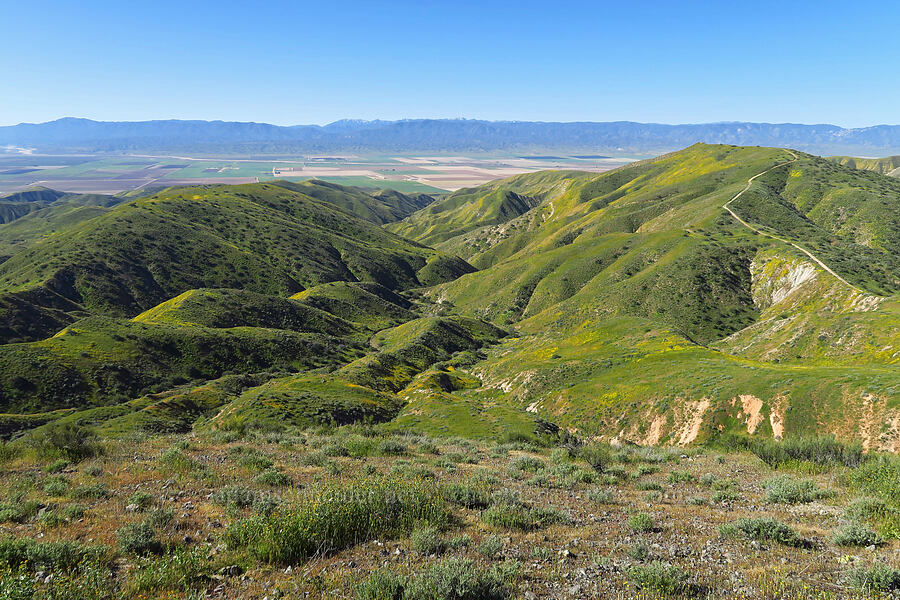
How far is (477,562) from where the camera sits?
353 inches

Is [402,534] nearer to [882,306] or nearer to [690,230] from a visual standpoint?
[882,306]

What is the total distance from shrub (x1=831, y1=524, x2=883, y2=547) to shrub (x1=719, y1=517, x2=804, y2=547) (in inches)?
32.4

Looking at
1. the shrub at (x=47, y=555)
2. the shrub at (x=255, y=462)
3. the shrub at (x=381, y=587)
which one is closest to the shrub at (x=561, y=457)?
the shrub at (x=255, y=462)

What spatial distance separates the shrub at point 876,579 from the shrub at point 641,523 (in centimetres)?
414

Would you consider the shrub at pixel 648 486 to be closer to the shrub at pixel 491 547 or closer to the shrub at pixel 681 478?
the shrub at pixel 681 478

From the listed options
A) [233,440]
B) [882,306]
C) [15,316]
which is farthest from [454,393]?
[15,316]

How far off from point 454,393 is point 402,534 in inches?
2330

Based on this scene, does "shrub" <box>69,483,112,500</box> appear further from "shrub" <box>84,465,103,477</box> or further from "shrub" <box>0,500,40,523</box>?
"shrub" <box>84,465,103,477</box>

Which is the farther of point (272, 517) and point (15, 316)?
point (15, 316)

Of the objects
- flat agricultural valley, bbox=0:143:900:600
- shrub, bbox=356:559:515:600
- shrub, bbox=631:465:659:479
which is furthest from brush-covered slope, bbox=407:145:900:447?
shrub, bbox=356:559:515:600

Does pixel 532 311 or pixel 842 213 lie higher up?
pixel 842 213

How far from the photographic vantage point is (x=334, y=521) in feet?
32.6

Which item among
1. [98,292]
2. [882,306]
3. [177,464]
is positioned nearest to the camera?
[177,464]

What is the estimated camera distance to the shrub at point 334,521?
906 cm
